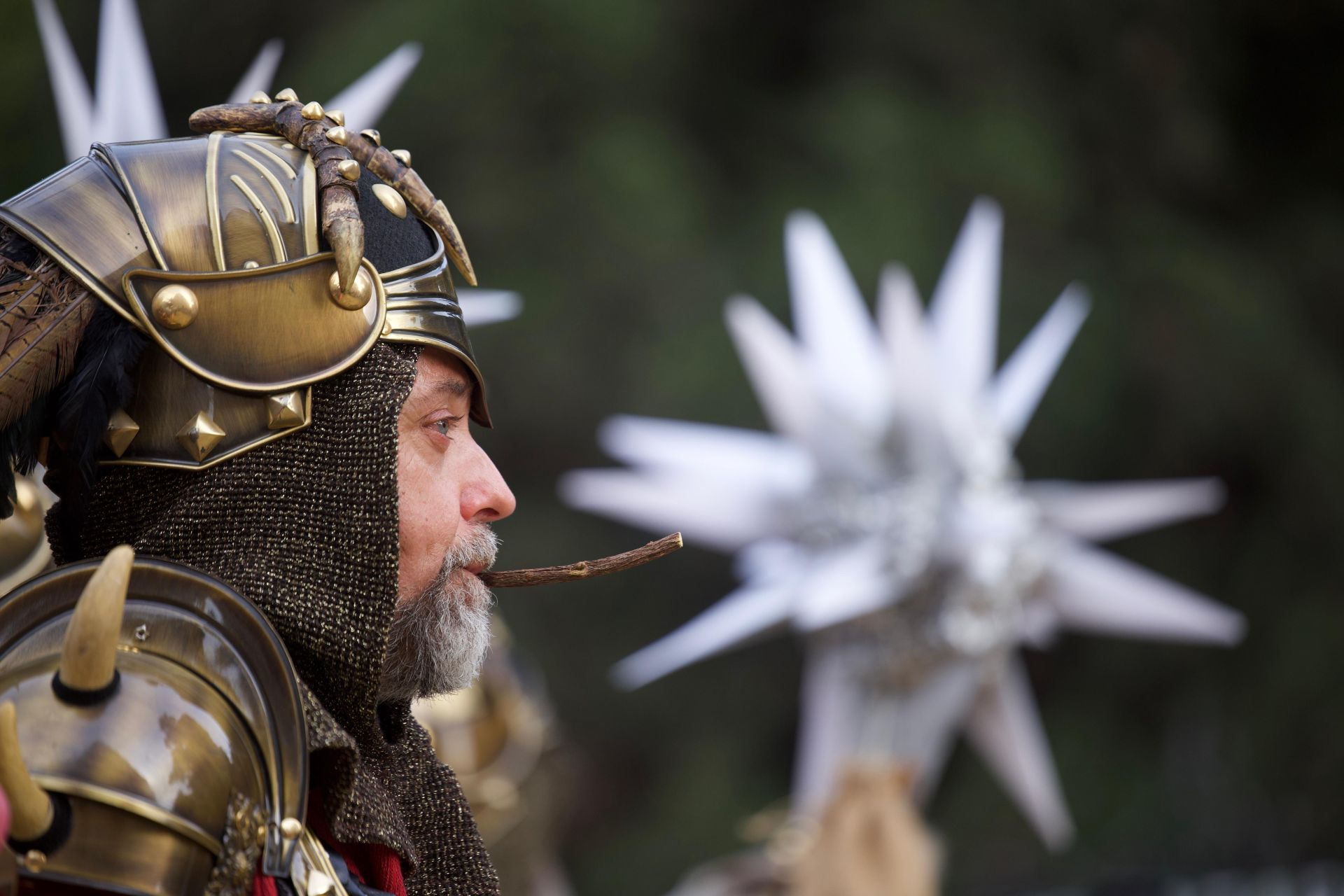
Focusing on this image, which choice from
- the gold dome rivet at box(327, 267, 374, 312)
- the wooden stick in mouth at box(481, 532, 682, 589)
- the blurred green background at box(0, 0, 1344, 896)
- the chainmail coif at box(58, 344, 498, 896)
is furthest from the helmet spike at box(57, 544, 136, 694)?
the blurred green background at box(0, 0, 1344, 896)

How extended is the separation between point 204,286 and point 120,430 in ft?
0.43

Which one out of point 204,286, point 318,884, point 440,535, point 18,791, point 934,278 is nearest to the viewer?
point 18,791

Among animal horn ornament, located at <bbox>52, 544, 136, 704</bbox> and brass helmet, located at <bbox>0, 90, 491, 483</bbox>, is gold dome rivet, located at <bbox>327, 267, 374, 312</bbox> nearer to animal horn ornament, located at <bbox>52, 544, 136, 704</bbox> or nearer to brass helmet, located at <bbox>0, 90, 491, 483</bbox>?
brass helmet, located at <bbox>0, 90, 491, 483</bbox>

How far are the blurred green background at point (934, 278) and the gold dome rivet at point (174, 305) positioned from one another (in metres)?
5.44

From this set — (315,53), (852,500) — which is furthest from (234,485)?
(315,53)

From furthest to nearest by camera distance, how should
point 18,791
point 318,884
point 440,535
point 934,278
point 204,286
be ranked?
point 934,278
point 440,535
point 204,286
point 318,884
point 18,791

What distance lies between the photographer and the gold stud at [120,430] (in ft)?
4.17

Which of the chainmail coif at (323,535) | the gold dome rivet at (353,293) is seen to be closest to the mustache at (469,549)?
the chainmail coif at (323,535)

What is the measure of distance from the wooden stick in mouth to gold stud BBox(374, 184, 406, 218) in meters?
0.33

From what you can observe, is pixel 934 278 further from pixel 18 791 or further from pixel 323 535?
pixel 18 791

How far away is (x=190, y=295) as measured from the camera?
1.25 metres

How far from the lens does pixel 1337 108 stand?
9.66 metres

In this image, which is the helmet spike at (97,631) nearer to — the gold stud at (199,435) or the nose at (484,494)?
the gold stud at (199,435)

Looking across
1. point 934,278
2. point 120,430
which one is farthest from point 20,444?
point 934,278
